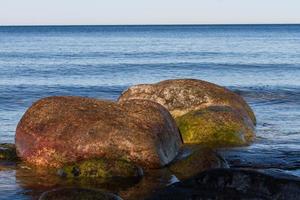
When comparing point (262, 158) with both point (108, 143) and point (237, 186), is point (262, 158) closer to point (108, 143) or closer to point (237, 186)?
point (108, 143)

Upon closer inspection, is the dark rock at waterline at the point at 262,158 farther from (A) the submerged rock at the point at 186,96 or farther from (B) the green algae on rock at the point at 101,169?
(A) the submerged rock at the point at 186,96

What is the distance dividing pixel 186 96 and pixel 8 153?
6691mm

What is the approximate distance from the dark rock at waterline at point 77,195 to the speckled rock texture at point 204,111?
23.8 ft

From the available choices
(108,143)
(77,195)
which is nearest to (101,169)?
(108,143)

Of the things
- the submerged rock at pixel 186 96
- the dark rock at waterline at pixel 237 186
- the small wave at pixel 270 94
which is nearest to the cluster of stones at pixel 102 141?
the submerged rock at pixel 186 96

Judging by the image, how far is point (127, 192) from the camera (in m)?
12.8

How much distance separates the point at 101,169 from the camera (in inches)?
548

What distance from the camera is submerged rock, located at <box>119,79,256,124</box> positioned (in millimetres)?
20375

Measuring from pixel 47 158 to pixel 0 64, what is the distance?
1532 inches

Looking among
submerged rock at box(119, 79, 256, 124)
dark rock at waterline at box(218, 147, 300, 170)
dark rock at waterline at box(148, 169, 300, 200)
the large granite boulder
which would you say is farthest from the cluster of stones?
dark rock at waterline at box(148, 169, 300, 200)

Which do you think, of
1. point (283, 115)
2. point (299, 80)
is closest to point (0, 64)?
point (299, 80)

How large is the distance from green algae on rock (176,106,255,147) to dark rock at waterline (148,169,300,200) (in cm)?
808

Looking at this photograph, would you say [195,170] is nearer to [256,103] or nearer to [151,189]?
[151,189]

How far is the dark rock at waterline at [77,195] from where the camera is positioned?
10.8 metres
